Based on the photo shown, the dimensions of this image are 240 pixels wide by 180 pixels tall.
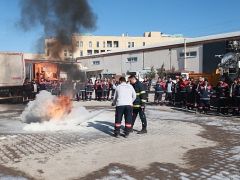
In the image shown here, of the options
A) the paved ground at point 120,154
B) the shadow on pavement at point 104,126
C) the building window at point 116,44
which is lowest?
the paved ground at point 120,154

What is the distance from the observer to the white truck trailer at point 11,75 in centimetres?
2431

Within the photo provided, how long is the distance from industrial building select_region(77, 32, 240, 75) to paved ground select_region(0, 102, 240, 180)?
31246 mm

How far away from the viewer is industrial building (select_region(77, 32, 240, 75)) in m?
50.5

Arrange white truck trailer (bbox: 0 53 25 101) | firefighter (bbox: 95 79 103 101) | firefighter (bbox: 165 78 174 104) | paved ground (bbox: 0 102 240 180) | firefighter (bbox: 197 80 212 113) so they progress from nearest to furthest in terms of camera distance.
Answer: paved ground (bbox: 0 102 240 180) → firefighter (bbox: 197 80 212 113) → firefighter (bbox: 165 78 174 104) → white truck trailer (bbox: 0 53 25 101) → firefighter (bbox: 95 79 103 101)

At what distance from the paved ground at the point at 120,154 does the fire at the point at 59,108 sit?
1124 millimetres

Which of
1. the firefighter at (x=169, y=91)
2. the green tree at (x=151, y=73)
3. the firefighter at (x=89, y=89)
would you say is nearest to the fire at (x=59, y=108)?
the firefighter at (x=169, y=91)

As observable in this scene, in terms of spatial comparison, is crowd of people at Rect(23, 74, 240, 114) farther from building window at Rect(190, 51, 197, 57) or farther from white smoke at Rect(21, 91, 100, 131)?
building window at Rect(190, 51, 197, 57)

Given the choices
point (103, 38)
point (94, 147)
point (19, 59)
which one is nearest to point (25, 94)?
point (19, 59)

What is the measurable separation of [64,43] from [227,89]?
304 inches

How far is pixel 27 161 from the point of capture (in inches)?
322

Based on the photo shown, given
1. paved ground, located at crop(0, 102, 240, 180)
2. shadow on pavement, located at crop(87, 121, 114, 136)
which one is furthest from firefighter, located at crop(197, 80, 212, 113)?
shadow on pavement, located at crop(87, 121, 114, 136)

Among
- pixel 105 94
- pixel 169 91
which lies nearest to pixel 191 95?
pixel 169 91

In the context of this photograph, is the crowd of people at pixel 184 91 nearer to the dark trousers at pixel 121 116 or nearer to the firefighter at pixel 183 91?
A: the firefighter at pixel 183 91

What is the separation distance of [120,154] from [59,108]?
18.5 feet
